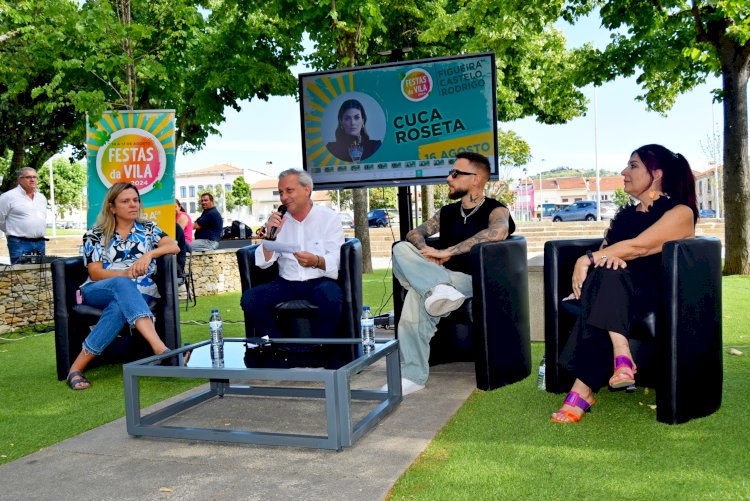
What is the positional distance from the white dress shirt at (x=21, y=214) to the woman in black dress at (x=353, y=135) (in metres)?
3.72

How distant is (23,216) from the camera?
7.18 meters

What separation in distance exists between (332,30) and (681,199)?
23.9 ft

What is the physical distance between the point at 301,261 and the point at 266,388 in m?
0.78

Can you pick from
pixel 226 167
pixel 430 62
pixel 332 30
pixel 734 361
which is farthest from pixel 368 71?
pixel 226 167

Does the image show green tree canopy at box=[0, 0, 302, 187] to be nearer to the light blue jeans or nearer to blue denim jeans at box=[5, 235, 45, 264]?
blue denim jeans at box=[5, 235, 45, 264]

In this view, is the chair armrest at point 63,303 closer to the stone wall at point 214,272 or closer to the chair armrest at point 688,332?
the chair armrest at point 688,332

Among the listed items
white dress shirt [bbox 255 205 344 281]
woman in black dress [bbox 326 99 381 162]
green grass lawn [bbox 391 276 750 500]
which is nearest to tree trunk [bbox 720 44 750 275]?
woman in black dress [bbox 326 99 381 162]

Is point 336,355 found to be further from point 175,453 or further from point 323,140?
point 323,140

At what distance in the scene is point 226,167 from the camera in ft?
292

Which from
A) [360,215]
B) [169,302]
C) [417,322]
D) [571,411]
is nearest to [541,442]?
[571,411]

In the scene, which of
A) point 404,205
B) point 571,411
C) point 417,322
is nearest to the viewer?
point 571,411

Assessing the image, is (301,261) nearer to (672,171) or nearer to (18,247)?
(672,171)

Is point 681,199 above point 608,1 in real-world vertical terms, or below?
below

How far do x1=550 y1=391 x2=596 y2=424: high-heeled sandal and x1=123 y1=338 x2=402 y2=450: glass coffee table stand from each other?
79 cm
